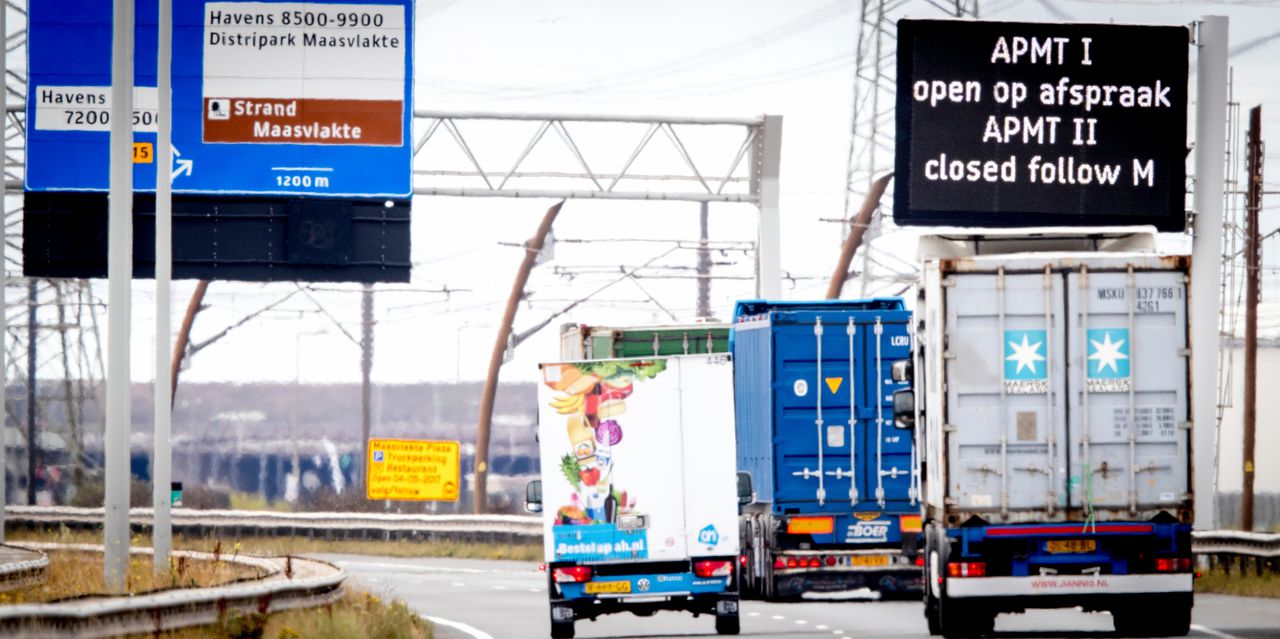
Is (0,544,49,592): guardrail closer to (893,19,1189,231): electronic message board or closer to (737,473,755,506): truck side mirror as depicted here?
(737,473,755,506): truck side mirror

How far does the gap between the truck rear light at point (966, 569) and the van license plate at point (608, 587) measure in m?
3.83

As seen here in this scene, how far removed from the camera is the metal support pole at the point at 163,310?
2616cm

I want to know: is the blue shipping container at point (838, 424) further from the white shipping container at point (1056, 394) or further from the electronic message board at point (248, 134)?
the electronic message board at point (248, 134)

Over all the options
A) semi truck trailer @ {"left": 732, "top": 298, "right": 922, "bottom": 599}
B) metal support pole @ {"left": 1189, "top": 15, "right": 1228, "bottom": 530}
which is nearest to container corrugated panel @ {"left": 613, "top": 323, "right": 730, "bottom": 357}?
semi truck trailer @ {"left": 732, "top": 298, "right": 922, "bottom": 599}

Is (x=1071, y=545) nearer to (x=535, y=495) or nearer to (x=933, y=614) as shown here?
(x=933, y=614)

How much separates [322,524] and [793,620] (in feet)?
94.5

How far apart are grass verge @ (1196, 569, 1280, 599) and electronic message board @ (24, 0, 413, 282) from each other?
467 inches

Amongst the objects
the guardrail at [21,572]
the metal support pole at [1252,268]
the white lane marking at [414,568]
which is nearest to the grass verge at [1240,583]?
the white lane marking at [414,568]

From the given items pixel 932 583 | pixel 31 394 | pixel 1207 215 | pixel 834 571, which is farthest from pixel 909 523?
pixel 31 394

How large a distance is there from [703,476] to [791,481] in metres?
4.56

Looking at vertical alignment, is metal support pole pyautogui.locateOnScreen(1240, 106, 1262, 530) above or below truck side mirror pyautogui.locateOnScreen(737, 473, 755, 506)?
above

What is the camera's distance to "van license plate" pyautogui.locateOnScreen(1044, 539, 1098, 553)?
19438 millimetres

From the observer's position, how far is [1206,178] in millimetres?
29547

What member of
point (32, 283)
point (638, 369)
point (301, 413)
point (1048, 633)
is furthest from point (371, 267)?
point (301, 413)
